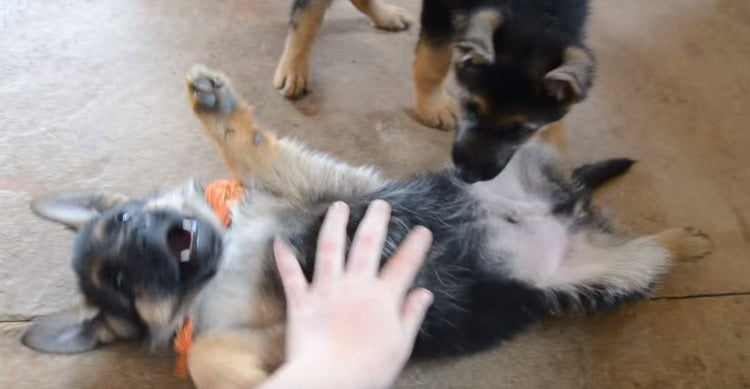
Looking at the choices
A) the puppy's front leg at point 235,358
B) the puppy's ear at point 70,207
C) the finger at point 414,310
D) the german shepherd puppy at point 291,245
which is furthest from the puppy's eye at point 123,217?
the finger at point 414,310

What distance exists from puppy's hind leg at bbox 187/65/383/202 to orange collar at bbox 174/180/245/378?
0.12 ft

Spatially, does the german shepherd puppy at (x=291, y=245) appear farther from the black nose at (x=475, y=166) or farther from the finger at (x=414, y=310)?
the finger at (x=414, y=310)

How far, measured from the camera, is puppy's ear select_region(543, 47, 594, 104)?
5.42 ft

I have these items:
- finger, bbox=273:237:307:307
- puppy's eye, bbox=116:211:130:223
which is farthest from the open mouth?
finger, bbox=273:237:307:307

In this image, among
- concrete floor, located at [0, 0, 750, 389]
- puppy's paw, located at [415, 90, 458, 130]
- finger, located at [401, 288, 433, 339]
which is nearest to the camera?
finger, located at [401, 288, 433, 339]

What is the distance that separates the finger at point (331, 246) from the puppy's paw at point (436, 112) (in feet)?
2.86

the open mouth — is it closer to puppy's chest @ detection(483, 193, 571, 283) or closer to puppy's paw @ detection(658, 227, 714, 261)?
puppy's chest @ detection(483, 193, 571, 283)

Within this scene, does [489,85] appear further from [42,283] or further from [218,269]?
[42,283]

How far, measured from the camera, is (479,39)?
1.69 metres

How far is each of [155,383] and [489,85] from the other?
118 centimetres

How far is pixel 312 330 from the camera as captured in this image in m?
1.35

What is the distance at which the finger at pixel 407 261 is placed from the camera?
58.1 inches

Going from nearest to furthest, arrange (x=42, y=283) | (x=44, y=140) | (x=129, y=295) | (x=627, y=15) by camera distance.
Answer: (x=129, y=295), (x=42, y=283), (x=44, y=140), (x=627, y=15)

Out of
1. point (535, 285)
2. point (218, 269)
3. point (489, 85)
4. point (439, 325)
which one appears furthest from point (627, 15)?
point (218, 269)
